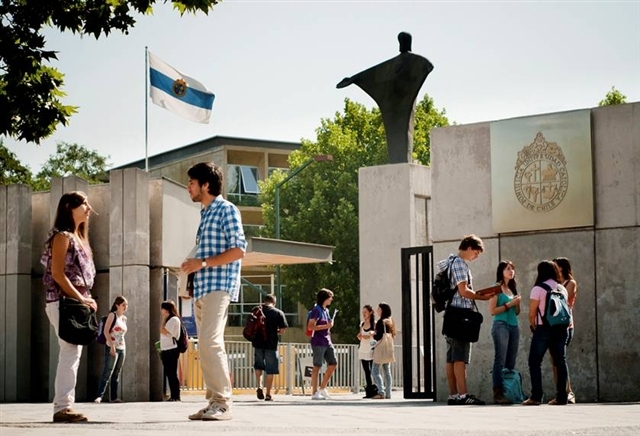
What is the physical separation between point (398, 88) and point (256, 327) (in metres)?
8.88

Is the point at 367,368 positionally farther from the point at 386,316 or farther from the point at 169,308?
the point at 169,308

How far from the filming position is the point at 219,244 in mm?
9484

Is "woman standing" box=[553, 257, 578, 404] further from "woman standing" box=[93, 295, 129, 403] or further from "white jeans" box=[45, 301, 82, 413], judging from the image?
"woman standing" box=[93, 295, 129, 403]

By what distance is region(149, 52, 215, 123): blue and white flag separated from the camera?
1232 inches

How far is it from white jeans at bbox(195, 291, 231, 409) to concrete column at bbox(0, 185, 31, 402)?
13682mm

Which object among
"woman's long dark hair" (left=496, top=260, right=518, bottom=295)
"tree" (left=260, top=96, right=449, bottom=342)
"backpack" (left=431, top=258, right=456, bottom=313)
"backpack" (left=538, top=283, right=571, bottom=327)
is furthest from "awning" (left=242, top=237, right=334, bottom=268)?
"tree" (left=260, top=96, right=449, bottom=342)

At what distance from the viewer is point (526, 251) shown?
16.2m

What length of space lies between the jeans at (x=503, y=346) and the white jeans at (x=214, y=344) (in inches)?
241

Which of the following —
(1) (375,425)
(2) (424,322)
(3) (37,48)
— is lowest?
(1) (375,425)

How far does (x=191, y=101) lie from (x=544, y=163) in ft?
55.9

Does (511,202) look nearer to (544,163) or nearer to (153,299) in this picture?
(544,163)

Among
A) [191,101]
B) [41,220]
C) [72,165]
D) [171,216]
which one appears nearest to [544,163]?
[171,216]

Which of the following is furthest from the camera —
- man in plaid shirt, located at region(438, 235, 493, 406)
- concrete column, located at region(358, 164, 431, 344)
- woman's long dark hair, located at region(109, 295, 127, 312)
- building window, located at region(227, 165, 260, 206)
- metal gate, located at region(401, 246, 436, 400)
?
building window, located at region(227, 165, 260, 206)

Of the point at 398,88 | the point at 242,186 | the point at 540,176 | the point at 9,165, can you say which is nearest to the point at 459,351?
the point at 540,176
